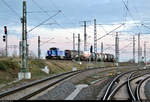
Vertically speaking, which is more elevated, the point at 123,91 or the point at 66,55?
the point at 66,55

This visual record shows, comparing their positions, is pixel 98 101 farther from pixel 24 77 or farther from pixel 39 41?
pixel 39 41

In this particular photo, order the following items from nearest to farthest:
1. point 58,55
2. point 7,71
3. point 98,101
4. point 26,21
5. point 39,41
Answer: point 98,101 < point 26,21 < point 7,71 < point 39,41 < point 58,55

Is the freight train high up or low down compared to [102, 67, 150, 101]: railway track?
up

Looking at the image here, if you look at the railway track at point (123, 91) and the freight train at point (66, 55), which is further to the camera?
the freight train at point (66, 55)

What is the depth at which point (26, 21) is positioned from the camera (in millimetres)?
30656

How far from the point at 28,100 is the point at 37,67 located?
29.9 m

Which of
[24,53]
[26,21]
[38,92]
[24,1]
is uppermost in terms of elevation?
[24,1]

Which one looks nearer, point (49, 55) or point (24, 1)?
point (24, 1)

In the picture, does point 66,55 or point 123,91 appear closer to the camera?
point 123,91

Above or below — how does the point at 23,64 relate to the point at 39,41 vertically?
below

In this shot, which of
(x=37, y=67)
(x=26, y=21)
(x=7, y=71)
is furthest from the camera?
(x=37, y=67)

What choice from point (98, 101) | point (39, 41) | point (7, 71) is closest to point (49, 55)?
point (39, 41)

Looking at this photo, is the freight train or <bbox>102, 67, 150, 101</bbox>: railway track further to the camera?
the freight train

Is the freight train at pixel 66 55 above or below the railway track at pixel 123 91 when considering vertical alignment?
above
